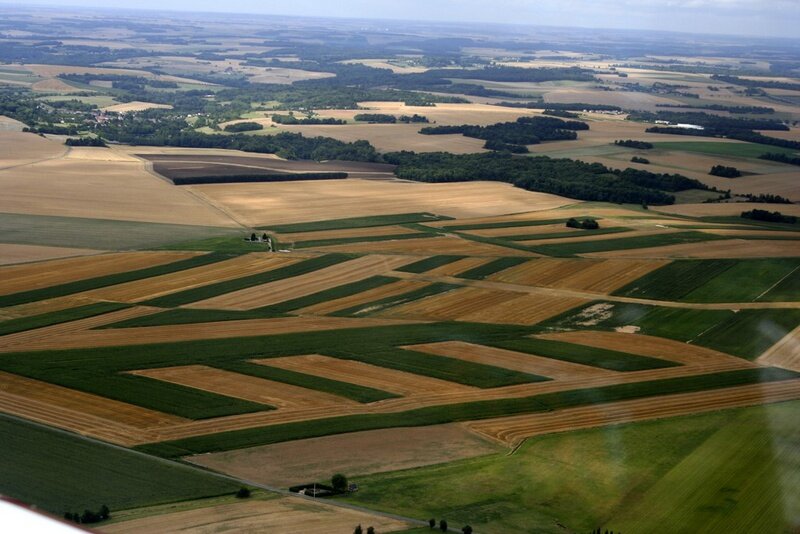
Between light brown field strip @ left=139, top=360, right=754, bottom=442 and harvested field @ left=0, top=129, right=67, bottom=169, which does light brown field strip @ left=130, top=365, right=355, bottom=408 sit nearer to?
light brown field strip @ left=139, top=360, right=754, bottom=442

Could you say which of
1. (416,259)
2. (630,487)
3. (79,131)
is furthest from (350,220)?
(79,131)

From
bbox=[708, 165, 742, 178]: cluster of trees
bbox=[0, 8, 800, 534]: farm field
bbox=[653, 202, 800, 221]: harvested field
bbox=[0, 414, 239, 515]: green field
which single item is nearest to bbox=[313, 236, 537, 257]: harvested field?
bbox=[0, 8, 800, 534]: farm field

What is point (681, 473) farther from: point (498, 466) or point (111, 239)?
point (111, 239)

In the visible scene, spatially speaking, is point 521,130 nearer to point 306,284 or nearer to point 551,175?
point 551,175

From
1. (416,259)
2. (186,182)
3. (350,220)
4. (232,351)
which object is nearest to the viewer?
(232,351)

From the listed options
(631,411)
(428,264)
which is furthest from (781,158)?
(631,411)

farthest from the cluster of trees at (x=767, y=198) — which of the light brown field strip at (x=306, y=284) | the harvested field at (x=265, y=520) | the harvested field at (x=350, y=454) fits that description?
the harvested field at (x=265, y=520)

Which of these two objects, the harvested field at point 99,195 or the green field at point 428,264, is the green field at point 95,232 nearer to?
the harvested field at point 99,195

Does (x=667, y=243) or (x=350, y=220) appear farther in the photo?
(x=350, y=220)
